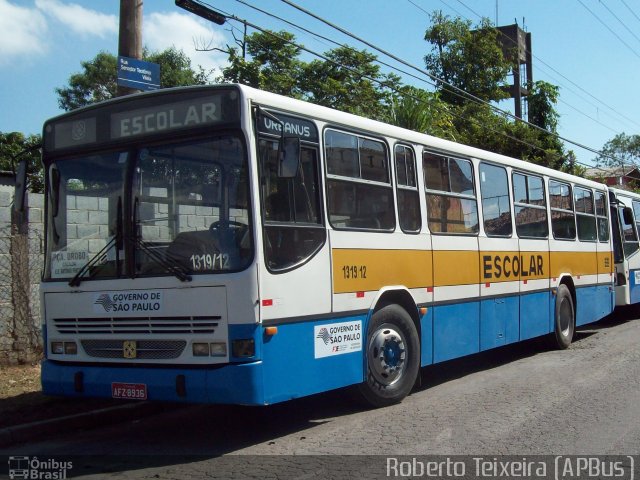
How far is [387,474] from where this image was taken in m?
5.31

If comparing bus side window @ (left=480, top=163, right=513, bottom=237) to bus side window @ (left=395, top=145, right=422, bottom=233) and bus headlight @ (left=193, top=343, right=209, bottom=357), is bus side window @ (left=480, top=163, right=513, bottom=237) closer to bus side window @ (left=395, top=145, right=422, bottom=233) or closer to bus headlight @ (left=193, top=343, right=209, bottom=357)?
bus side window @ (left=395, top=145, right=422, bottom=233)

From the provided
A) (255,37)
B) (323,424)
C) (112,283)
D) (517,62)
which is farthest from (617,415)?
(517,62)

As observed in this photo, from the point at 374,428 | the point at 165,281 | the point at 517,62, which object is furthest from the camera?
the point at 517,62

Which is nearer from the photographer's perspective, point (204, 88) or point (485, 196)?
point (204, 88)

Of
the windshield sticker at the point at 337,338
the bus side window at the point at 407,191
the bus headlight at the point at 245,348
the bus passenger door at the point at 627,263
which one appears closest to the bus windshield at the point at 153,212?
the bus headlight at the point at 245,348

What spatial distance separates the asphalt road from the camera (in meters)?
5.84

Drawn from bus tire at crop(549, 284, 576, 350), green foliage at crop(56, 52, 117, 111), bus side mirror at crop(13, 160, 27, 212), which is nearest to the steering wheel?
bus side mirror at crop(13, 160, 27, 212)

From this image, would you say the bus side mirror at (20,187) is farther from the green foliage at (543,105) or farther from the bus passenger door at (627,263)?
the green foliage at (543,105)

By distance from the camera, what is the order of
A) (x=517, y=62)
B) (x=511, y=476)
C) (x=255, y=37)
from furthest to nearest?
(x=517, y=62), (x=255, y=37), (x=511, y=476)

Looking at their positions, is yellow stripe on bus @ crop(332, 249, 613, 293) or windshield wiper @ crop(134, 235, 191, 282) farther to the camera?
yellow stripe on bus @ crop(332, 249, 613, 293)

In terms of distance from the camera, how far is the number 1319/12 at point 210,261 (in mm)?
6027

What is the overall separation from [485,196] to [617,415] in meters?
3.69

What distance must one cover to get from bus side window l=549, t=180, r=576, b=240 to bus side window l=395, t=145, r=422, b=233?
455 cm

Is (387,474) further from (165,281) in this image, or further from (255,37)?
(255,37)
